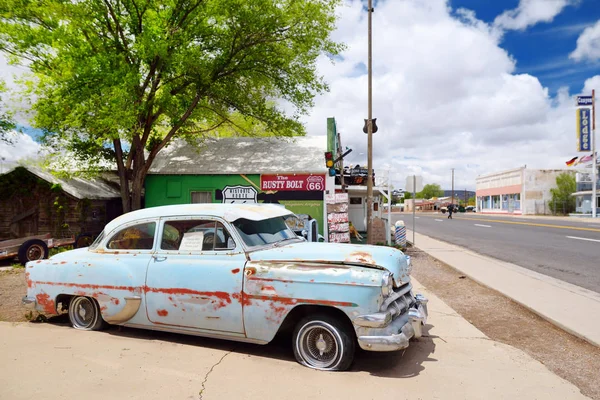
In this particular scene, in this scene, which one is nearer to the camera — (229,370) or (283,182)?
(229,370)

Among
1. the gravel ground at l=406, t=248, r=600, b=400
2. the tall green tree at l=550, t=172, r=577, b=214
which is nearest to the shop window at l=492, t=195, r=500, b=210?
the tall green tree at l=550, t=172, r=577, b=214

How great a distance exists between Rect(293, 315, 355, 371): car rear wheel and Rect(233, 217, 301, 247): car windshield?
3.50 ft

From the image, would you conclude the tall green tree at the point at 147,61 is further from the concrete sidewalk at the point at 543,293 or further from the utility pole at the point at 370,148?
the concrete sidewalk at the point at 543,293

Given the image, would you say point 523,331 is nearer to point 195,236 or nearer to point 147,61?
point 195,236

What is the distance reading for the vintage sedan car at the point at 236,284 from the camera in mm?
3840

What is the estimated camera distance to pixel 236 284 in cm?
424

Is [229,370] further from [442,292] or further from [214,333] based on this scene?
[442,292]

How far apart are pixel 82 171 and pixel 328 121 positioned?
8.78 metres

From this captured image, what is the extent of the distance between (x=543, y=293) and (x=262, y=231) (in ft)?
18.5

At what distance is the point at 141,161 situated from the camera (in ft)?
47.7

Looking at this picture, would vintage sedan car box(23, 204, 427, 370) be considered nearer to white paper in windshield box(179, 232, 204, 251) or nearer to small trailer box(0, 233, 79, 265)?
white paper in windshield box(179, 232, 204, 251)

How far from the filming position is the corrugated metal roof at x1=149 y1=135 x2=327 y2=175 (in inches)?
601

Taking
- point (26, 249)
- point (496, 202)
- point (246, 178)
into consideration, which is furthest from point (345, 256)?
point (496, 202)

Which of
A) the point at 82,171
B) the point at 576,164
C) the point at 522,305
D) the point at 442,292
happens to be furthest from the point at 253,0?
the point at 576,164
